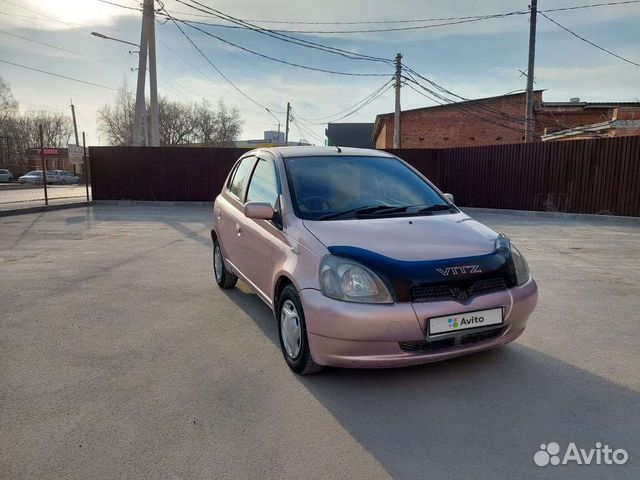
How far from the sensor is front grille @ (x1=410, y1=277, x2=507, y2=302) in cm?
290

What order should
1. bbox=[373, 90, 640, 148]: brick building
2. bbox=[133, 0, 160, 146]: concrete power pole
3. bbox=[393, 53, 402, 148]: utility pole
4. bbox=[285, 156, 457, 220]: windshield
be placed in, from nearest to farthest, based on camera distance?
bbox=[285, 156, 457, 220]: windshield → bbox=[133, 0, 160, 146]: concrete power pole → bbox=[373, 90, 640, 148]: brick building → bbox=[393, 53, 402, 148]: utility pole

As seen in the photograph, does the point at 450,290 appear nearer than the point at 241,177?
Yes

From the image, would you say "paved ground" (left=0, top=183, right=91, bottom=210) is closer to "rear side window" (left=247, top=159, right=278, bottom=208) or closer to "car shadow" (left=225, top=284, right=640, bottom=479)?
"rear side window" (left=247, top=159, right=278, bottom=208)

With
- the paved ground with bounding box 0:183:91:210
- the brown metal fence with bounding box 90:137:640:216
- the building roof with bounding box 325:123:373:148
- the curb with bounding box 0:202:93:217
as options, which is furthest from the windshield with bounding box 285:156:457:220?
the building roof with bounding box 325:123:373:148

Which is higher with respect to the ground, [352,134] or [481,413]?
[352,134]

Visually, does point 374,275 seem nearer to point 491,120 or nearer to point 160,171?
point 160,171

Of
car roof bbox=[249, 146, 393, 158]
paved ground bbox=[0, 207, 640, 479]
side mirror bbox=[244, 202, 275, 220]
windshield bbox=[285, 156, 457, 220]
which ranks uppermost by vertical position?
car roof bbox=[249, 146, 393, 158]

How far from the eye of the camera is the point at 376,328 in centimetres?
284

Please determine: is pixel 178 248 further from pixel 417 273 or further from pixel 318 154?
pixel 417 273

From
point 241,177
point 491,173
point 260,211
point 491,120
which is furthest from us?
point 491,120

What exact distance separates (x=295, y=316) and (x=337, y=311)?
1.73 ft

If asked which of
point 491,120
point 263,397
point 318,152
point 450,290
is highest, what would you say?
point 491,120

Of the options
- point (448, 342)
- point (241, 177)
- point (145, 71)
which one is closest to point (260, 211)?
point (241, 177)

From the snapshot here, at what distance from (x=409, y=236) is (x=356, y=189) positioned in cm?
98
